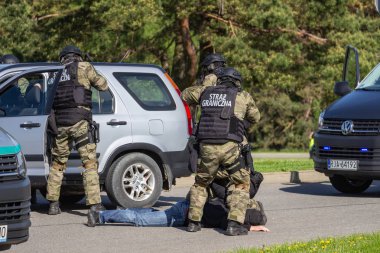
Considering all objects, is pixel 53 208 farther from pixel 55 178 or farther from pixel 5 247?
pixel 5 247

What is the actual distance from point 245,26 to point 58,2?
6.42 m

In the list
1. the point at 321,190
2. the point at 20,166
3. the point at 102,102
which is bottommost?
the point at 321,190

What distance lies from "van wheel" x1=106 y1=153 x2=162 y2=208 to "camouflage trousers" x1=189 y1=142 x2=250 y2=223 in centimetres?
211

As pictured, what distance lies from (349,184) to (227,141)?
5.26 meters

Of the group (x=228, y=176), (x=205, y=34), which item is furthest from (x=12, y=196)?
(x=205, y=34)

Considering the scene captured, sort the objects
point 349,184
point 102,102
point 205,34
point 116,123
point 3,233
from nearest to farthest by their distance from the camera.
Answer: point 3,233
point 116,123
point 102,102
point 349,184
point 205,34

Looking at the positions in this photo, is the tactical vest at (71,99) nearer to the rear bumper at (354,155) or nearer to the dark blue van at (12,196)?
the dark blue van at (12,196)

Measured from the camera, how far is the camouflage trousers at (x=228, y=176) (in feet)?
34.7

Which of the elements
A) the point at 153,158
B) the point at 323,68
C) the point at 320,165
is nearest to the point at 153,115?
the point at 153,158

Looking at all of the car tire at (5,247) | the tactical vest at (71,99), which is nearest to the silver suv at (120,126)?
the tactical vest at (71,99)

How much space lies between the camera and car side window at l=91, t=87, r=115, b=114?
Result: 12.9 metres

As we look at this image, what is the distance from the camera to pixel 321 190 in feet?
52.4

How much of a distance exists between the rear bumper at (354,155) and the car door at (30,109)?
4160 mm

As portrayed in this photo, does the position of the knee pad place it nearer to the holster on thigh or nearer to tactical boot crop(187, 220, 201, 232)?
the holster on thigh
